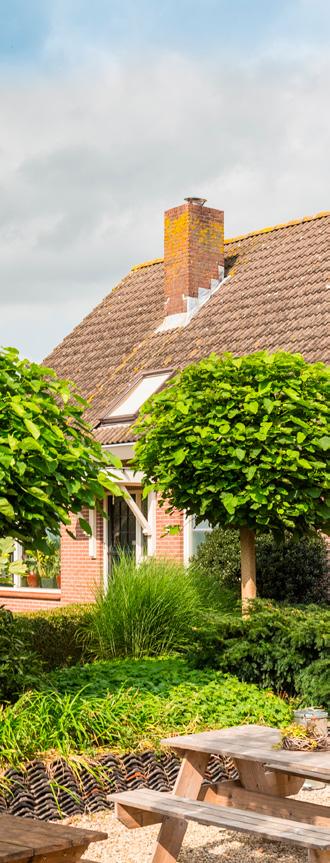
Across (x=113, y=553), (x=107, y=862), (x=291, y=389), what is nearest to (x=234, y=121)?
(x=291, y=389)

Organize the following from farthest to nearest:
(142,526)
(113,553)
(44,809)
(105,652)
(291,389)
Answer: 1. (113,553)
2. (142,526)
3. (105,652)
4. (291,389)
5. (44,809)

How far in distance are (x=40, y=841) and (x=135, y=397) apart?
13.9 metres

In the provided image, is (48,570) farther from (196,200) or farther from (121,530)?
(196,200)

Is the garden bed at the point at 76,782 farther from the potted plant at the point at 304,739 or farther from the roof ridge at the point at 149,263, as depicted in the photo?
the roof ridge at the point at 149,263

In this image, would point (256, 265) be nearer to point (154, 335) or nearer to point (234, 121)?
point (154, 335)

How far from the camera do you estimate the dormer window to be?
17594mm

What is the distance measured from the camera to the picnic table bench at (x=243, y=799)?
17.4 ft

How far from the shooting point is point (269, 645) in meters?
9.56

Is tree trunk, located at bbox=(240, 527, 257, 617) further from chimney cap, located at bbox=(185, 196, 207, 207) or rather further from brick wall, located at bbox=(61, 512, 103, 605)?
chimney cap, located at bbox=(185, 196, 207, 207)

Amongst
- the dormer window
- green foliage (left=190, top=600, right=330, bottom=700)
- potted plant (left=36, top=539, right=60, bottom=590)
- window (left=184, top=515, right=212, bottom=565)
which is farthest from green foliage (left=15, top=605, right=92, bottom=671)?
potted plant (left=36, top=539, right=60, bottom=590)

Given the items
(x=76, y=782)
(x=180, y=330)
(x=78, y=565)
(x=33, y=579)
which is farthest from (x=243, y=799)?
(x=33, y=579)

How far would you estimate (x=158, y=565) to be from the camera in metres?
12.8

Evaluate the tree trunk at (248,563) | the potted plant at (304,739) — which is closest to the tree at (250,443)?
the tree trunk at (248,563)

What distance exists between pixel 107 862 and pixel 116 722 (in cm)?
157
